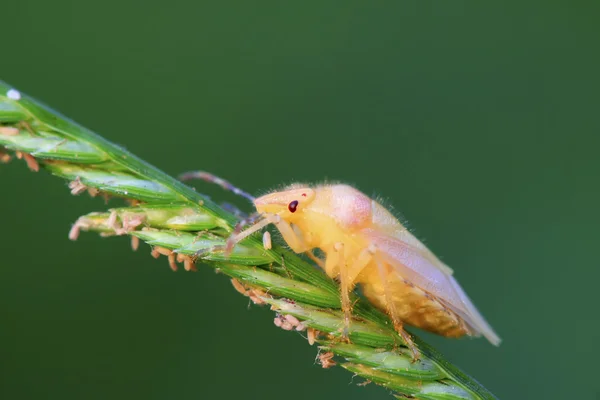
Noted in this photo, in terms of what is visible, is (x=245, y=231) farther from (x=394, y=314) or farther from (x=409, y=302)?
(x=409, y=302)

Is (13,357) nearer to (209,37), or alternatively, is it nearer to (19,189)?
(19,189)

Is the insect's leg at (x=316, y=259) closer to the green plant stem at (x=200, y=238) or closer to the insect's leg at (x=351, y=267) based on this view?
the insect's leg at (x=351, y=267)

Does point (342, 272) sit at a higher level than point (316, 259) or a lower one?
lower

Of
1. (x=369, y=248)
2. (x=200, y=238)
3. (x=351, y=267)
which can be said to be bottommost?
(x=200, y=238)

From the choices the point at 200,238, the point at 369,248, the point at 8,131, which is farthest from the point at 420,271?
the point at 8,131

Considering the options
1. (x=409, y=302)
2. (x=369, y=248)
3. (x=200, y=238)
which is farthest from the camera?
(x=409, y=302)

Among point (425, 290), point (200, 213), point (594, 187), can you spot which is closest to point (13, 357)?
point (200, 213)
